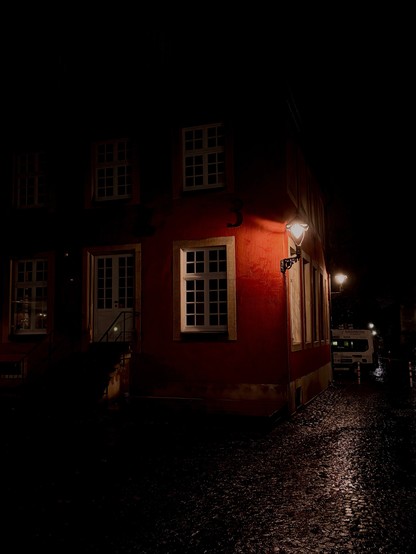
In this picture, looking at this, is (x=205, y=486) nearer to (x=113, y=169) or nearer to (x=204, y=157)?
(x=204, y=157)

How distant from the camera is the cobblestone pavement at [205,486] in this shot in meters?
4.39

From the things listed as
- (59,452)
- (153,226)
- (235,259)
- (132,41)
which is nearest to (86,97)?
(132,41)

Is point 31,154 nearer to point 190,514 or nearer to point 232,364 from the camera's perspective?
point 232,364

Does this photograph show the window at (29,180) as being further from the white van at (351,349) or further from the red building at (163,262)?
the white van at (351,349)

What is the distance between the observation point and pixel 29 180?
1451 centimetres

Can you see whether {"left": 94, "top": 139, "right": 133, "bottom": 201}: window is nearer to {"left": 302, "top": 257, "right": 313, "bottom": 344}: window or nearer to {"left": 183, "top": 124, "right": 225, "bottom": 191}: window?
{"left": 183, "top": 124, "right": 225, "bottom": 191}: window

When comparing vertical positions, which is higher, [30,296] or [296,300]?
[30,296]

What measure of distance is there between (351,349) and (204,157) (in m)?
16.0

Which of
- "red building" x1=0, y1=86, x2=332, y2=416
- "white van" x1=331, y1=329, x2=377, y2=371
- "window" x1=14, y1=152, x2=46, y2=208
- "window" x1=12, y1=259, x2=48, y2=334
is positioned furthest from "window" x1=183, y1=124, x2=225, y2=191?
"white van" x1=331, y1=329, x2=377, y2=371

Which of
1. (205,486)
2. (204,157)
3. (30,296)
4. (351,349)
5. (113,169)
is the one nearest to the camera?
(205,486)

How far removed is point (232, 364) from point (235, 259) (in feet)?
8.39

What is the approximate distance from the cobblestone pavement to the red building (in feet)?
4.87

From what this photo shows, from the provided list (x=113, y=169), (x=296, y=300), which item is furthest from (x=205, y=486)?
(x=113, y=169)

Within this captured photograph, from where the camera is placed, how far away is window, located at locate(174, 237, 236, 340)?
12.0m
